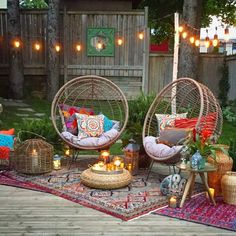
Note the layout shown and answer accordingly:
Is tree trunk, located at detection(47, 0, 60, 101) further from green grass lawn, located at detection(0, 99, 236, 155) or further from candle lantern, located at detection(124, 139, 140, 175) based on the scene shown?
candle lantern, located at detection(124, 139, 140, 175)

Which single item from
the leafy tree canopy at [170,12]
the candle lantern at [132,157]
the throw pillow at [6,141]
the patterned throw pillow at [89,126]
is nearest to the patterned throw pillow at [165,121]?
the candle lantern at [132,157]

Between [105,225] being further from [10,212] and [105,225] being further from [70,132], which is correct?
[70,132]

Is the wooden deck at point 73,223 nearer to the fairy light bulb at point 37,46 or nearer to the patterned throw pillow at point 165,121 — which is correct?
the patterned throw pillow at point 165,121

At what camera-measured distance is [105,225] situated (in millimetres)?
3223

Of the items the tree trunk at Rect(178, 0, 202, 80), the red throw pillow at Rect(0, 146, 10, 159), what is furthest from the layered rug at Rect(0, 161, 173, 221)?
the tree trunk at Rect(178, 0, 202, 80)

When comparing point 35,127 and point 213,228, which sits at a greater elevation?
point 35,127

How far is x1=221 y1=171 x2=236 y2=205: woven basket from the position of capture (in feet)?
12.3

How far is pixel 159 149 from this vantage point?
4488 millimetres

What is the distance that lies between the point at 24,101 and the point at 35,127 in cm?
493

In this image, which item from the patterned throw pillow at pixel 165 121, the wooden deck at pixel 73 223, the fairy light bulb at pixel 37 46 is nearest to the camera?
the wooden deck at pixel 73 223

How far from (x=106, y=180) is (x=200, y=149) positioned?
110cm

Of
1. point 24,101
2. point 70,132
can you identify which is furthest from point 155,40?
point 70,132

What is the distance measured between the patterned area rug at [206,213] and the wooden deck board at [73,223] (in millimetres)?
84

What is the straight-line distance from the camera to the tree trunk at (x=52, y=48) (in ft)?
31.7
